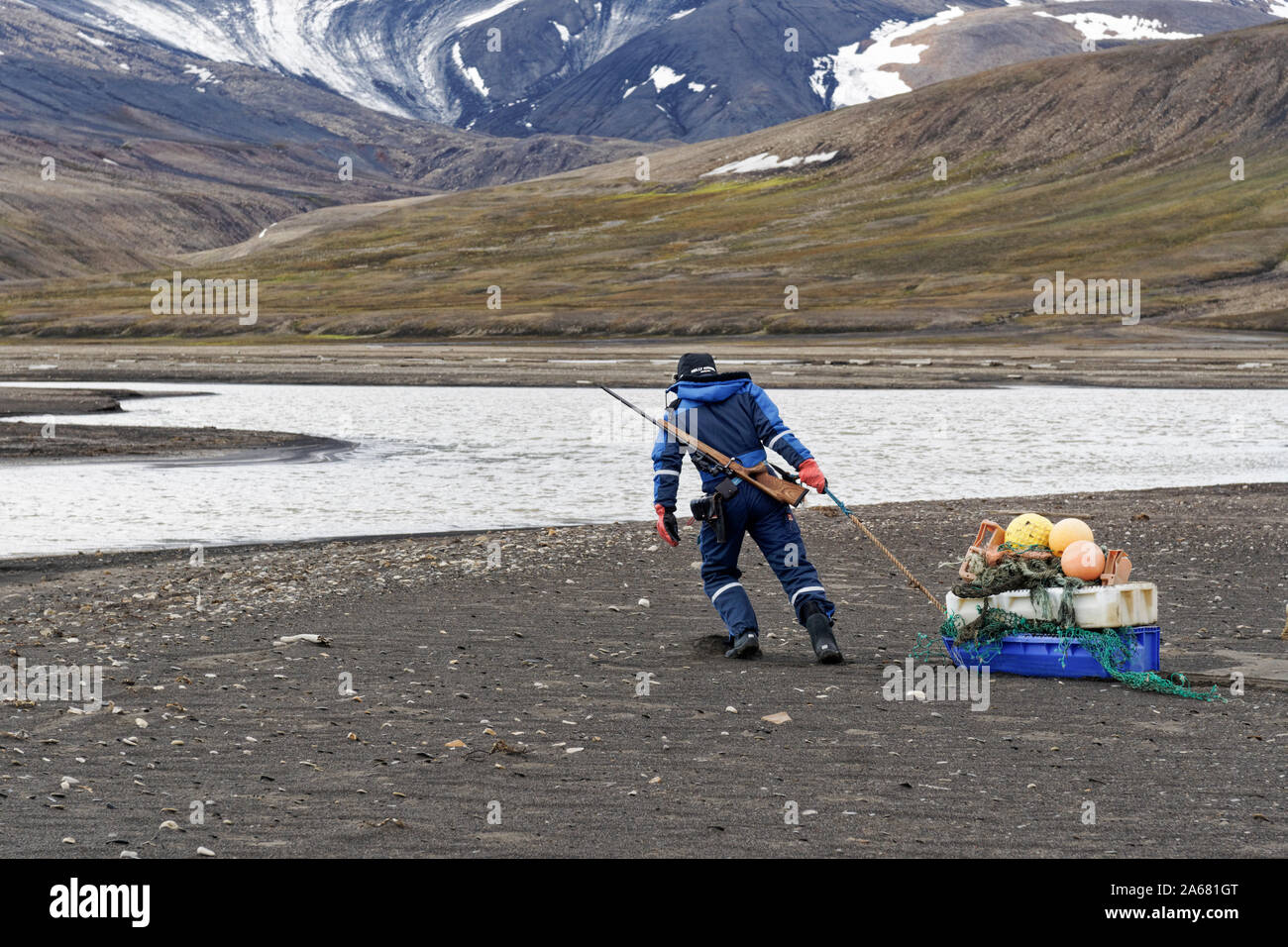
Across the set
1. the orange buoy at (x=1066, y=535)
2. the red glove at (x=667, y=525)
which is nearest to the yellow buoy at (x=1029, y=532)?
the orange buoy at (x=1066, y=535)

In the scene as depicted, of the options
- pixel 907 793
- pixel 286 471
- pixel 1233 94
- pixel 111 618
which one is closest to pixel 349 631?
pixel 111 618

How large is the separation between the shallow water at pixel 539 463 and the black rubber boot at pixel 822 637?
32.9 ft

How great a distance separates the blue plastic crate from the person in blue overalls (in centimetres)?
102

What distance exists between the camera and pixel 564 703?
32.3 ft

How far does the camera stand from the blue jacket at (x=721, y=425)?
10.9 metres

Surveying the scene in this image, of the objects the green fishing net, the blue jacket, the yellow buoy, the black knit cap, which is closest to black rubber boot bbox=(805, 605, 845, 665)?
the green fishing net

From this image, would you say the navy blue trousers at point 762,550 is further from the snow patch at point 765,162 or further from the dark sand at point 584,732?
the snow patch at point 765,162

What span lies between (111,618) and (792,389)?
129 ft

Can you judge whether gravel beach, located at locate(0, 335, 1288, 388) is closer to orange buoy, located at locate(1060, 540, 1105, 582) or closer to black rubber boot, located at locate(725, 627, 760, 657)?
black rubber boot, located at locate(725, 627, 760, 657)

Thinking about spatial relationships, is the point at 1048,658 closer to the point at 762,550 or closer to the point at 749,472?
the point at 762,550

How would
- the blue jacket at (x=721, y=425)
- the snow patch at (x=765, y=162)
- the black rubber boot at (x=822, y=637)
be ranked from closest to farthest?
the black rubber boot at (x=822, y=637) → the blue jacket at (x=721, y=425) → the snow patch at (x=765, y=162)

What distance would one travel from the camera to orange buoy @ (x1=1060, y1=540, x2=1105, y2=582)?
10.2 metres

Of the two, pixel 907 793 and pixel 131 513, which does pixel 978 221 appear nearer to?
pixel 131 513
